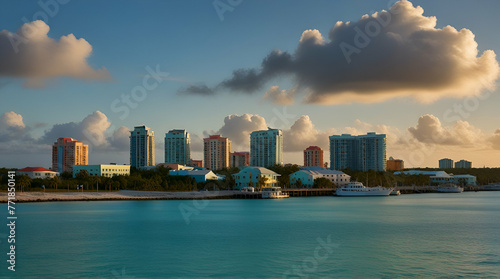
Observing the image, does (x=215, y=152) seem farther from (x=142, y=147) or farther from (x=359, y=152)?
(x=359, y=152)

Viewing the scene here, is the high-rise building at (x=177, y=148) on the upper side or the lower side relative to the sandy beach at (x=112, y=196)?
upper

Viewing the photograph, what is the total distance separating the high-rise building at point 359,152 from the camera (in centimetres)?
17843

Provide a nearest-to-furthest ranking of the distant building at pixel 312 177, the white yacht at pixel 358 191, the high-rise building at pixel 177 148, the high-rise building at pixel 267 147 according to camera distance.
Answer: the white yacht at pixel 358 191 → the distant building at pixel 312 177 → the high-rise building at pixel 267 147 → the high-rise building at pixel 177 148

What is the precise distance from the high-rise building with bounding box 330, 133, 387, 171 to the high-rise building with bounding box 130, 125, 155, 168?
71123 mm

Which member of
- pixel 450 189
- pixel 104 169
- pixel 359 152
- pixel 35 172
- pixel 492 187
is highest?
pixel 359 152

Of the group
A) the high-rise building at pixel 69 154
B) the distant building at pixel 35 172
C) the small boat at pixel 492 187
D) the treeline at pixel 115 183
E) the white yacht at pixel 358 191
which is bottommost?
the small boat at pixel 492 187

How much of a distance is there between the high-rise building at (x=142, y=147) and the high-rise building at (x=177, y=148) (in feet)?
21.2

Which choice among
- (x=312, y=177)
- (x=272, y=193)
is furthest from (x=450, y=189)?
(x=272, y=193)

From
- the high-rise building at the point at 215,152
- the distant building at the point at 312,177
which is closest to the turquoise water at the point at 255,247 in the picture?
the distant building at the point at 312,177

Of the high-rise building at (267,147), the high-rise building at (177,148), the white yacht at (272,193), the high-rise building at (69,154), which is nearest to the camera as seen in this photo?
the white yacht at (272,193)

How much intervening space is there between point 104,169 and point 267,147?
2490 inches

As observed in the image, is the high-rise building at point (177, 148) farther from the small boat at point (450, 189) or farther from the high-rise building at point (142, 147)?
the small boat at point (450, 189)

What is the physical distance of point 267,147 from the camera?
17075cm

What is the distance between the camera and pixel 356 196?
116m
